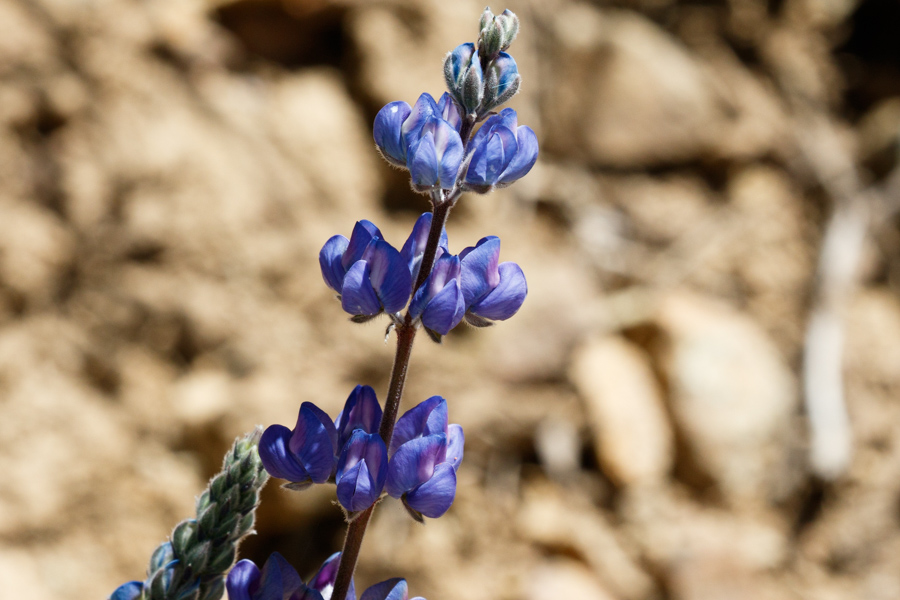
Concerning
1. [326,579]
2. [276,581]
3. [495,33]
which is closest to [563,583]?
[326,579]

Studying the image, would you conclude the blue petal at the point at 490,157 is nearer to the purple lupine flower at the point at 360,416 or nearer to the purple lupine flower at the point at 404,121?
the purple lupine flower at the point at 404,121

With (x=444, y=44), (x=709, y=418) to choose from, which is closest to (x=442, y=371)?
(x=709, y=418)

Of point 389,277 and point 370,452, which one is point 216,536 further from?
point 389,277

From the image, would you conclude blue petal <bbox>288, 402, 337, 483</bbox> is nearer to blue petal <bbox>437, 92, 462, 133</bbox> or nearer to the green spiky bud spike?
the green spiky bud spike

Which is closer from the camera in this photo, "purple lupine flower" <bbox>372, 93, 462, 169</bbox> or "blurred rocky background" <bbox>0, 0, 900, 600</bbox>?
"purple lupine flower" <bbox>372, 93, 462, 169</bbox>

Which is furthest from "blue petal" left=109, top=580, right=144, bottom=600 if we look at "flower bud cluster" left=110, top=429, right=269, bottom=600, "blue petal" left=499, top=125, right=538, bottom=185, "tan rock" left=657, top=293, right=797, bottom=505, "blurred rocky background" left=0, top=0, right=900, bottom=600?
"tan rock" left=657, top=293, right=797, bottom=505
